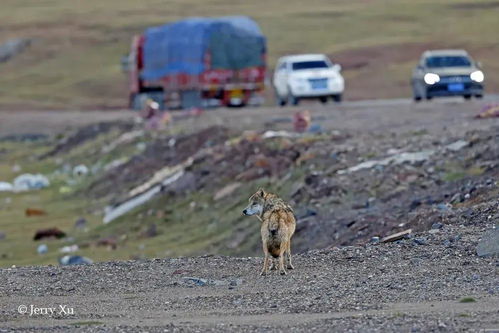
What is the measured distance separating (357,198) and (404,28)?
62186mm

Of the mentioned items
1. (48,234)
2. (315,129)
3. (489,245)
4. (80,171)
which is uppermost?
(489,245)

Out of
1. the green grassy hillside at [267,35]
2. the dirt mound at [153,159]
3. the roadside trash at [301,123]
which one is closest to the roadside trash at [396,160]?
the roadside trash at [301,123]

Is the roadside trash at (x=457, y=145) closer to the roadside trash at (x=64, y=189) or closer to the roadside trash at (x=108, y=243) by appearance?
the roadside trash at (x=108, y=243)

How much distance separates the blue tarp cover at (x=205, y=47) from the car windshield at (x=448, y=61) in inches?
357

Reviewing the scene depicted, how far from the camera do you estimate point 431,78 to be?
41438 millimetres

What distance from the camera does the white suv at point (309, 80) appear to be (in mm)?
44938

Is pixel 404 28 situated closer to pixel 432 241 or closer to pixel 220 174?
pixel 220 174

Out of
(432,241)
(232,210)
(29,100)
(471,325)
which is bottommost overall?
(29,100)

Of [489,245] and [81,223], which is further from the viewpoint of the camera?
[81,223]

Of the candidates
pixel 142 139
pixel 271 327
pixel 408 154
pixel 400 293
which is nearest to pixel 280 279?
pixel 400 293

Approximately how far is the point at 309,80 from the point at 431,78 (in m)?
4.77

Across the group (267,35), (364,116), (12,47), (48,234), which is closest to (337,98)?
(364,116)

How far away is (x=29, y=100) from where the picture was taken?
6925 centimetres

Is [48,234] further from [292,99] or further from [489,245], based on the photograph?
[292,99]
